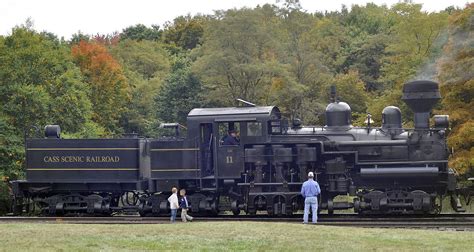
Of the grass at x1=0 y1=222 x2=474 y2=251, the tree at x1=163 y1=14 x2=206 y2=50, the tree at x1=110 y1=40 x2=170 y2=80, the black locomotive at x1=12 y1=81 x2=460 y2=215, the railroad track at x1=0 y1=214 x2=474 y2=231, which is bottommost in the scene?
the grass at x1=0 y1=222 x2=474 y2=251

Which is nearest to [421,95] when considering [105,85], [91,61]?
[105,85]

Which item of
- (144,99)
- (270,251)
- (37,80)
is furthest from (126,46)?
(270,251)

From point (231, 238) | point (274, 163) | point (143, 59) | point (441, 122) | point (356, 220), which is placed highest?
point (143, 59)

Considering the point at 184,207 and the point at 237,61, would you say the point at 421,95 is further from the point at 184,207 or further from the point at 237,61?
the point at 237,61

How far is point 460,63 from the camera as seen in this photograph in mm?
36688

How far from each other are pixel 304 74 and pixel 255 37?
505 centimetres

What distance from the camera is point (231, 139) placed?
96.7ft

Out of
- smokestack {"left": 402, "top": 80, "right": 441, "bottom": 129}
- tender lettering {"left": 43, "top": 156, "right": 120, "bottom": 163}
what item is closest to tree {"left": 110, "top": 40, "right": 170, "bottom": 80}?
tender lettering {"left": 43, "top": 156, "right": 120, "bottom": 163}

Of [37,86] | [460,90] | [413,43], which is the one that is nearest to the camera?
[460,90]

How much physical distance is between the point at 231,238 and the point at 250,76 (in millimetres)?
34878

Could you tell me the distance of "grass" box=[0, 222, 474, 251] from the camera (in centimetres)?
1940

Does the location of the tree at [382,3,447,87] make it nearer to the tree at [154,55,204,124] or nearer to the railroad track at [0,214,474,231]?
the tree at [154,55,204,124]

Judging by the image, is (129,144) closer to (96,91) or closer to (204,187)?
(204,187)

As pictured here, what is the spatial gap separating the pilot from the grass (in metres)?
6.27
